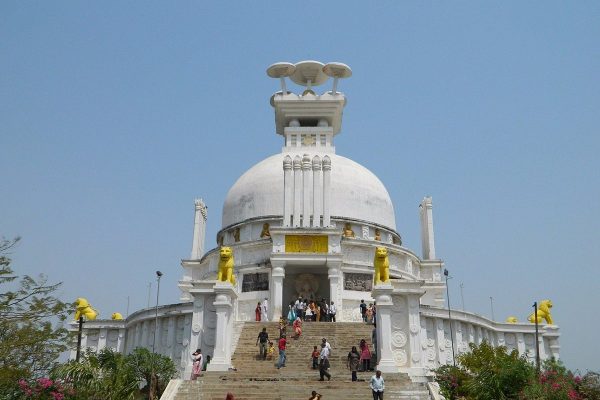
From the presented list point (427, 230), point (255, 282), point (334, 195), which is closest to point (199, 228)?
point (334, 195)

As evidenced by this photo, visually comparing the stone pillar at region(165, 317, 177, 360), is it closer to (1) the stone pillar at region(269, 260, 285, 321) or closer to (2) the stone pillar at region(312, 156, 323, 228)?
(1) the stone pillar at region(269, 260, 285, 321)

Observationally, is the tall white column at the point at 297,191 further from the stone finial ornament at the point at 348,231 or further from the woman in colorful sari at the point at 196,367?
the woman in colorful sari at the point at 196,367

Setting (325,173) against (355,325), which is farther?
(325,173)

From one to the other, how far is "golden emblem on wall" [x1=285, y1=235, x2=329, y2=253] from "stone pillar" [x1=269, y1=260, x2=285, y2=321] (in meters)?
1.14

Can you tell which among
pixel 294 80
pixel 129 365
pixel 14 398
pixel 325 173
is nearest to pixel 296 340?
pixel 129 365

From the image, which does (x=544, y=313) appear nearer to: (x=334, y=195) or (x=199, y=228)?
(x=334, y=195)

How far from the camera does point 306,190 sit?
4119cm

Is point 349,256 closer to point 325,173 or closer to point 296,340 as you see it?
point 325,173

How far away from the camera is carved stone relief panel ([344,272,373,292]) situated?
38.8 m

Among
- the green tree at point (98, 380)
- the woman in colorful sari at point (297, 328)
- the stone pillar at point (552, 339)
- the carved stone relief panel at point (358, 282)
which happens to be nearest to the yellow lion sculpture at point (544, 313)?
the stone pillar at point (552, 339)

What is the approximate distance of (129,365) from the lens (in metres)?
23.3

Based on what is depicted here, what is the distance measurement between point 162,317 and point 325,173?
14099mm

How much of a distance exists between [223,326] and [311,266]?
12.7 metres

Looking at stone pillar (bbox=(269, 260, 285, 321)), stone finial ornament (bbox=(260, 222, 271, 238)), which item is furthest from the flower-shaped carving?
stone finial ornament (bbox=(260, 222, 271, 238))
